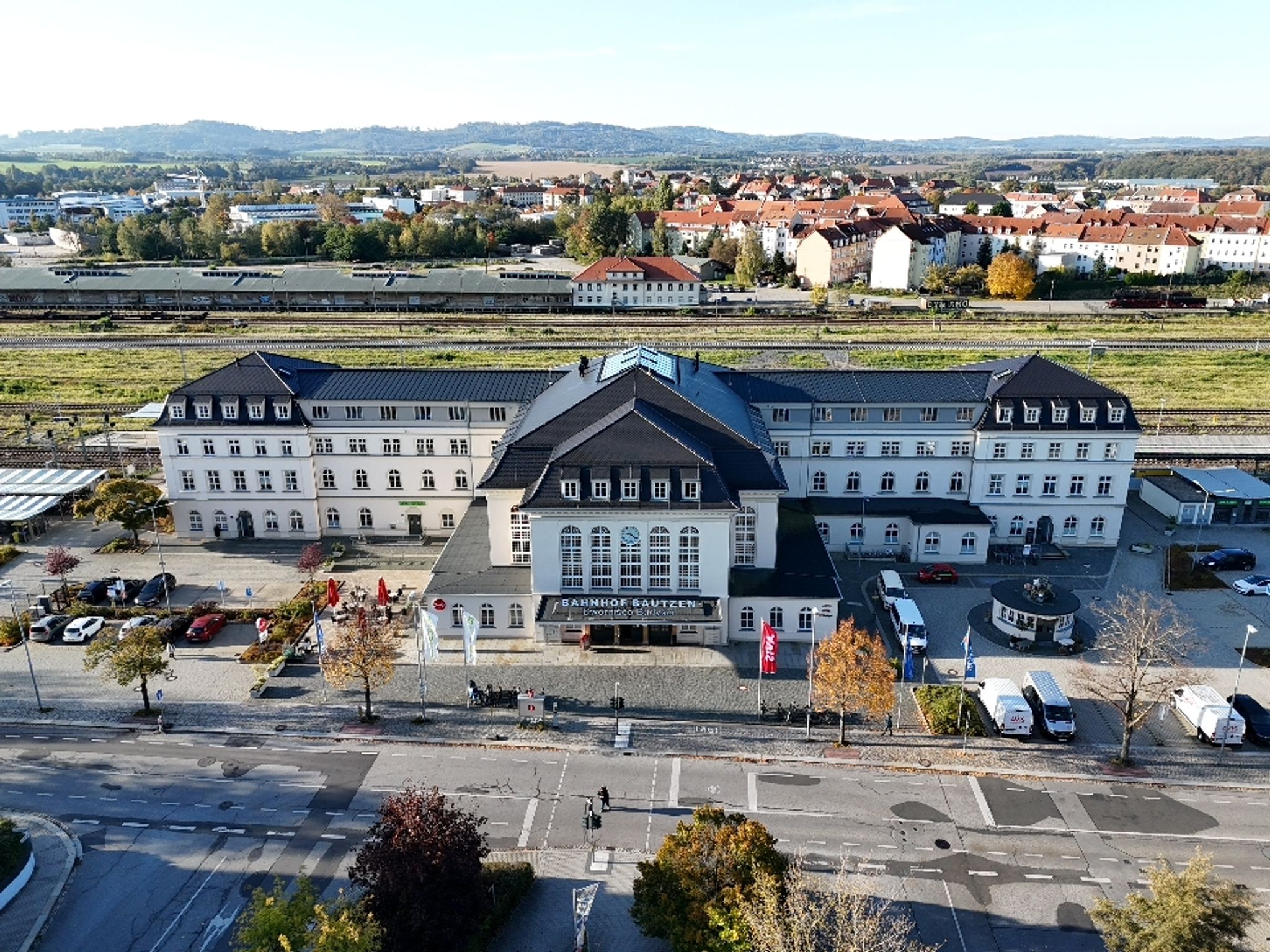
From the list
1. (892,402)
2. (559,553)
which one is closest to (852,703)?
(559,553)

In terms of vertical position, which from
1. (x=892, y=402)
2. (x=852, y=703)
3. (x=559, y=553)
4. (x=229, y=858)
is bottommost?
(x=229, y=858)

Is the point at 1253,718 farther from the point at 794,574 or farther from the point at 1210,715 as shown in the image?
the point at 794,574

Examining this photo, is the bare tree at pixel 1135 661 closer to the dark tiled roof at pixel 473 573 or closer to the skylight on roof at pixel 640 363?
the skylight on roof at pixel 640 363

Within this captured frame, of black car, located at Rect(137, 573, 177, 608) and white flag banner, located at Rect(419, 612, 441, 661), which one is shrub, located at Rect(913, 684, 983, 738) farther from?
black car, located at Rect(137, 573, 177, 608)

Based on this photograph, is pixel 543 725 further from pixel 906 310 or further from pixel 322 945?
pixel 906 310

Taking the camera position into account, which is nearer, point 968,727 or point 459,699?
point 968,727

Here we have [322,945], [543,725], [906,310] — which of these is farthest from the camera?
[906,310]

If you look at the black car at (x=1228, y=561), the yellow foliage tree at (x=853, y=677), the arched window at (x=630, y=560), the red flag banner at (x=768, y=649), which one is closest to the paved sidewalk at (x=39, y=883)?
the arched window at (x=630, y=560)

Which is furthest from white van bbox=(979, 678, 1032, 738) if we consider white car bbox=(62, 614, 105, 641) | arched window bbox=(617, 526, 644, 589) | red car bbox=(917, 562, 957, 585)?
white car bbox=(62, 614, 105, 641)
